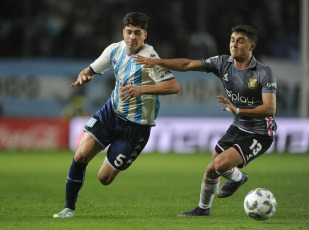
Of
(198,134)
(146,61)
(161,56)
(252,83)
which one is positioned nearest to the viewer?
(146,61)

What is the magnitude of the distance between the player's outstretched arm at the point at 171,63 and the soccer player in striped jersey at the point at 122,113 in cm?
12

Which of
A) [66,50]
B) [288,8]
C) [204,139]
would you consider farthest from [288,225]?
[288,8]

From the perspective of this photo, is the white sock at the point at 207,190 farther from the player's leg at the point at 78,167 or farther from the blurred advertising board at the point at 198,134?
the blurred advertising board at the point at 198,134

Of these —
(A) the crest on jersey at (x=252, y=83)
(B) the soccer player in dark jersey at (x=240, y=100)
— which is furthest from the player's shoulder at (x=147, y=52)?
(A) the crest on jersey at (x=252, y=83)

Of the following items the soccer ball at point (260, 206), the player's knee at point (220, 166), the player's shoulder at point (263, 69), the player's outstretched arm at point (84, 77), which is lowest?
the soccer ball at point (260, 206)

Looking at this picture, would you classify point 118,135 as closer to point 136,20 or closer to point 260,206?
point 136,20

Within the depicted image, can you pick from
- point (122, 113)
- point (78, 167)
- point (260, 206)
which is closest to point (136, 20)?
point (122, 113)

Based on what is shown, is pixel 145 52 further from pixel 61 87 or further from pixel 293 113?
pixel 293 113

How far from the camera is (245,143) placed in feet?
24.2

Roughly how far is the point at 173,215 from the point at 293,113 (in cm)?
1481

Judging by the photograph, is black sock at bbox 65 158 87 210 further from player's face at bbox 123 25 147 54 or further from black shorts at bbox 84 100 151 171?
player's face at bbox 123 25 147 54

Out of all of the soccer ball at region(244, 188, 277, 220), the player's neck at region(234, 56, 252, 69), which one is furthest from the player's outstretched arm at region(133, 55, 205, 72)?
the soccer ball at region(244, 188, 277, 220)

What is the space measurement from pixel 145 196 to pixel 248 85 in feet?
10.7

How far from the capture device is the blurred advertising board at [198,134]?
19.2 m
